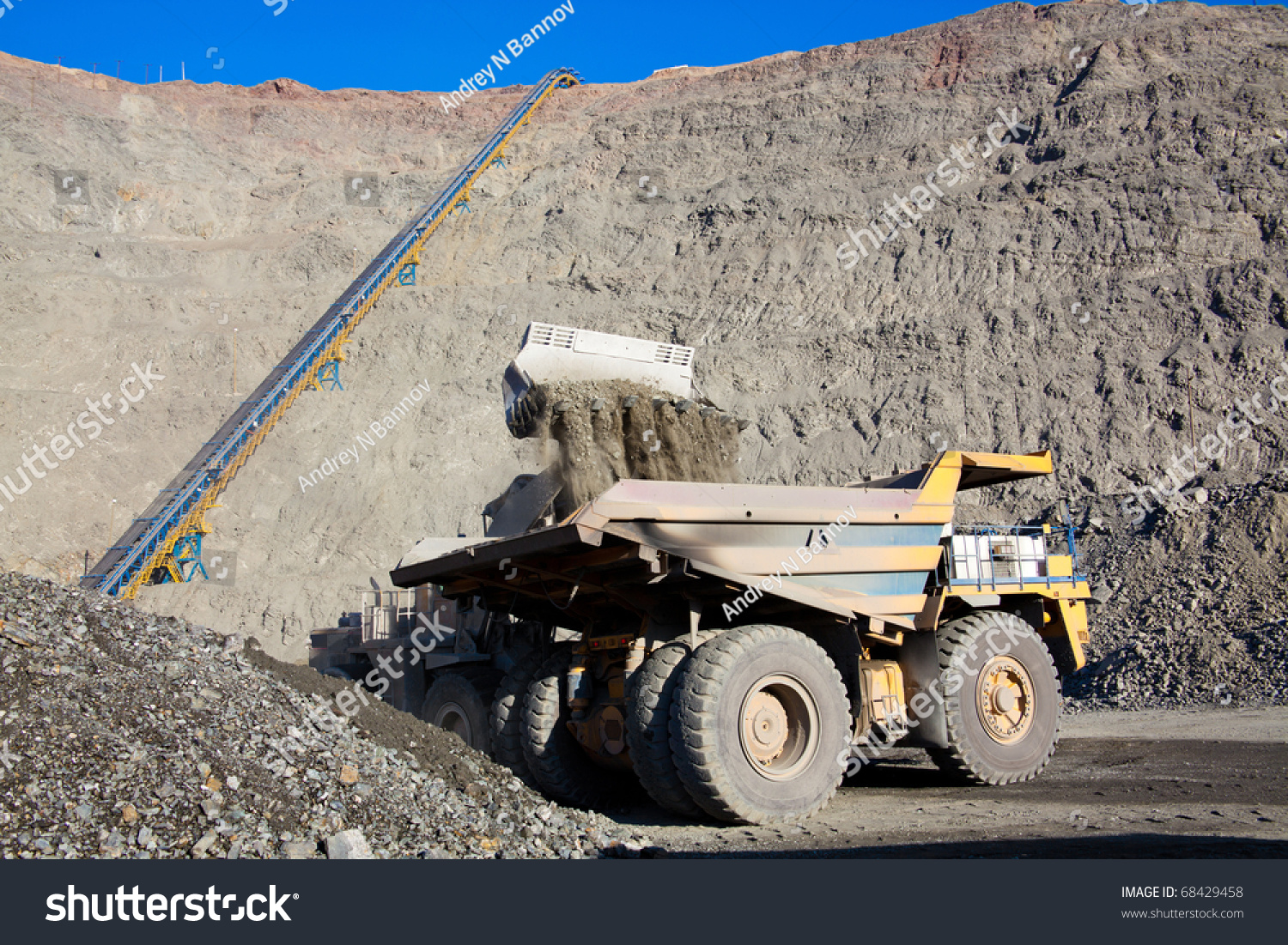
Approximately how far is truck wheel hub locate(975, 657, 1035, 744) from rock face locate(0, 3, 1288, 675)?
8.27 metres

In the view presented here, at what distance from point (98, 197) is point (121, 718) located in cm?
3644

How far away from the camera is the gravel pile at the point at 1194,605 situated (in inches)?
527

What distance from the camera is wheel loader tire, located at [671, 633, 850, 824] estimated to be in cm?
643

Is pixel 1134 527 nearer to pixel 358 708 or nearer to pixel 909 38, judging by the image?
pixel 358 708

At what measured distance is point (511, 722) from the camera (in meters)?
8.21

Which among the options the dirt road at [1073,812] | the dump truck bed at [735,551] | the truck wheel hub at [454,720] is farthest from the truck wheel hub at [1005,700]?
the truck wheel hub at [454,720]

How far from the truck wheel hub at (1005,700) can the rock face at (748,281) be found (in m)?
8.27

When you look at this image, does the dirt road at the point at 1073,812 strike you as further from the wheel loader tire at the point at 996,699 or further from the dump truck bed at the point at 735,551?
the dump truck bed at the point at 735,551

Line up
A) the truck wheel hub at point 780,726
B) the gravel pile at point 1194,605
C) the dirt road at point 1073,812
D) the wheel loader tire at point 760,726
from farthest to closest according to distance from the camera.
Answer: the gravel pile at point 1194,605, the truck wheel hub at point 780,726, the wheel loader tire at point 760,726, the dirt road at point 1073,812

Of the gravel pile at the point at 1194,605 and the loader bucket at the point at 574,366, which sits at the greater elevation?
the loader bucket at the point at 574,366

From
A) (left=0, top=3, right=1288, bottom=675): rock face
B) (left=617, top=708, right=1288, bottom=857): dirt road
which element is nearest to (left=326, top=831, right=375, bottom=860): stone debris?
(left=617, top=708, right=1288, bottom=857): dirt road

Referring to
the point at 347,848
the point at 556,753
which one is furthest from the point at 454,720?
the point at 347,848

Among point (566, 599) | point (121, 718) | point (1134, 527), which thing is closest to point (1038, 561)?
point (566, 599)

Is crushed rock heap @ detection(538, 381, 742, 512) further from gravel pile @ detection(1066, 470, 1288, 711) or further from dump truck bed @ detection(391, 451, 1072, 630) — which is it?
gravel pile @ detection(1066, 470, 1288, 711)
